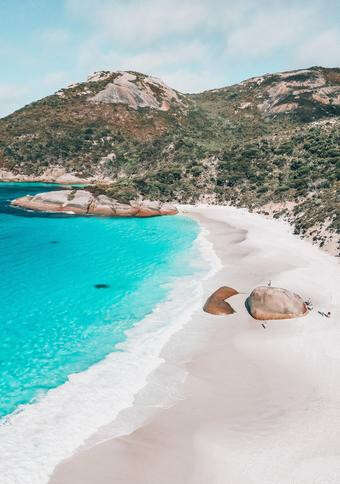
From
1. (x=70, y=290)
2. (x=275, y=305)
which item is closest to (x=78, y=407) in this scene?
(x=275, y=305)

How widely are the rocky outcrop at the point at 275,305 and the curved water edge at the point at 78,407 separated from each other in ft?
15.3

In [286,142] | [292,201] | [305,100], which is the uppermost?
[305,100]

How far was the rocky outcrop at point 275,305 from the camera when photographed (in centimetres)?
2372

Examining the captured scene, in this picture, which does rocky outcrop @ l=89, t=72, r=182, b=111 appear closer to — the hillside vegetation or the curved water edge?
the hillside vegetation

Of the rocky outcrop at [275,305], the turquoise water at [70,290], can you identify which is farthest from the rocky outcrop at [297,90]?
the rocky outcrop at [275,305]

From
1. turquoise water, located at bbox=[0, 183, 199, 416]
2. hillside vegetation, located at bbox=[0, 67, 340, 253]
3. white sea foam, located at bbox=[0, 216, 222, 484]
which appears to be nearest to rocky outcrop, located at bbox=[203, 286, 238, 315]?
white sea foam, located at bbox=[0, 216, 222, 484]

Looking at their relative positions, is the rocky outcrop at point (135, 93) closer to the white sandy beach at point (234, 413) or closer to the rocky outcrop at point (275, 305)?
the rocky outcrop at point (275, 305)

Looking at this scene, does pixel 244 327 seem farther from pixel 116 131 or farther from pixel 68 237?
pixel 116 131

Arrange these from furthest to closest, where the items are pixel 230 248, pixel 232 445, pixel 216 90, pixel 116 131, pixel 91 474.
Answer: pixel 216 90 < pixel 116 131 < pixel 230 248 < pixel 232 445 < pixel 91 474

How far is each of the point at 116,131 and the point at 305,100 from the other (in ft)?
229

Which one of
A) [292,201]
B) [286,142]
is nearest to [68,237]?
A: [292,201]

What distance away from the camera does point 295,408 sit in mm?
15484

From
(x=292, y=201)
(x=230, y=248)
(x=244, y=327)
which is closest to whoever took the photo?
(x=244, y=327)

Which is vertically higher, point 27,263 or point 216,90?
point 216,90
